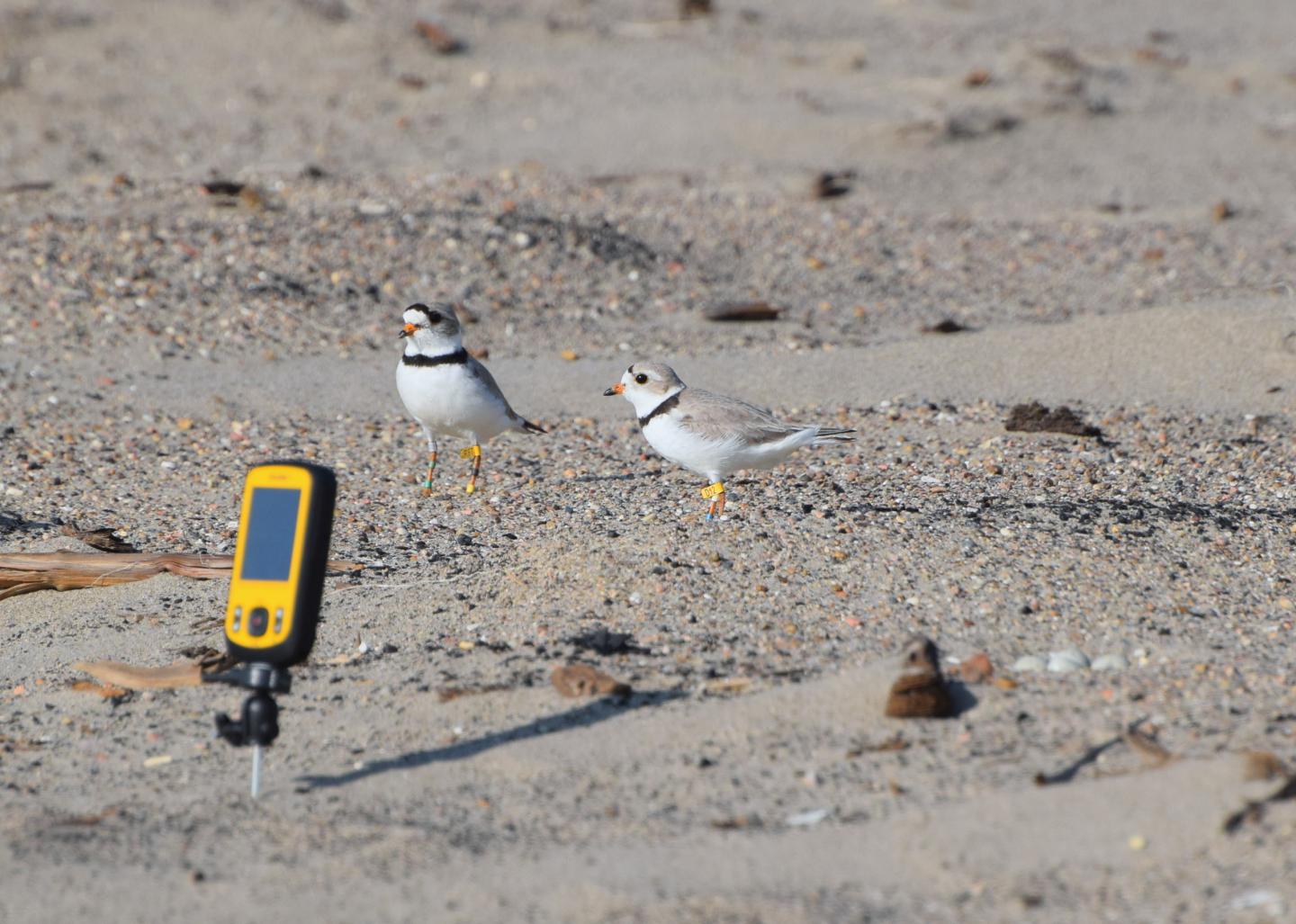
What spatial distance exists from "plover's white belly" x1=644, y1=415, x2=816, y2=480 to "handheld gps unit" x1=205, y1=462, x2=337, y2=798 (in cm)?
223

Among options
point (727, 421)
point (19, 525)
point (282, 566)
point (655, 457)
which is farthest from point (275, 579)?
point (655, 457)

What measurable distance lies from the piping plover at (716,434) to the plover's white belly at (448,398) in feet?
3.28

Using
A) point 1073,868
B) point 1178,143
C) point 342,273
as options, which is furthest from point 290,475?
point 1178,143

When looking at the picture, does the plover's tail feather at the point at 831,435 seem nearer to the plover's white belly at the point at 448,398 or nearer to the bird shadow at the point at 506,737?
the plover's white belly at the point at 448,398

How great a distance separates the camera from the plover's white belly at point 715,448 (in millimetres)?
5681

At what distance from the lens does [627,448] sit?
7680 millimetres

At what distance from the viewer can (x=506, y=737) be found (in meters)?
4.17

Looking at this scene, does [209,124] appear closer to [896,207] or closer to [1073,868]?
[896,207]

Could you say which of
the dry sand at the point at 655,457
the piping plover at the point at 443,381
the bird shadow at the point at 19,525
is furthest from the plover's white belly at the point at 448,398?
the bird shadow at the point at 19,525

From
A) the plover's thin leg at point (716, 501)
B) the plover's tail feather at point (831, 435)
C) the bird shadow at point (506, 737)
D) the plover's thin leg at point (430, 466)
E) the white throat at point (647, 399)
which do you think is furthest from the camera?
the plover's thin leg at point (430, 466)

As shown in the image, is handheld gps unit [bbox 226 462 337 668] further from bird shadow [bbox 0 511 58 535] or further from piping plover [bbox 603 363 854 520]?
bird shadow [bbox 0 511 58 535]

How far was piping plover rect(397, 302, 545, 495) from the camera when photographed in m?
6.66

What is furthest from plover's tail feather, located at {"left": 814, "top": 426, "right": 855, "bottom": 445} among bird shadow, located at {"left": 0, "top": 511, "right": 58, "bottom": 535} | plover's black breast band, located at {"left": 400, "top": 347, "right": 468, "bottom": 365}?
bird shadow, located at {"left": 0, "top": 511, "right": 58, "bottom": 535}

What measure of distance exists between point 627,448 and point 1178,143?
909cm
